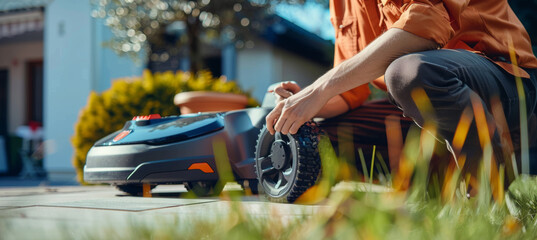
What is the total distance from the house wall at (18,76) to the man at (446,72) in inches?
424

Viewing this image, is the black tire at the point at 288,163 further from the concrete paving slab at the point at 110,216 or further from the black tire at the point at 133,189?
the black tire at the point at 133,189

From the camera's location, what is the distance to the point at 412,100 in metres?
1.68

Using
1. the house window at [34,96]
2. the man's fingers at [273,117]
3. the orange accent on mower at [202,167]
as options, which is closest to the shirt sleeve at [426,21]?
the man's fingers at [273,117]

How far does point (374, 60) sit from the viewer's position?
1737 mm

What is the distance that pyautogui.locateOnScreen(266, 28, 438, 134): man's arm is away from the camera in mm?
1726

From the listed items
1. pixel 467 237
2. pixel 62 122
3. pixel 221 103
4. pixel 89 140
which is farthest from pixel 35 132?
pixel 467 237

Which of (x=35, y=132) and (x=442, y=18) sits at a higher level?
(x=442, y=18)

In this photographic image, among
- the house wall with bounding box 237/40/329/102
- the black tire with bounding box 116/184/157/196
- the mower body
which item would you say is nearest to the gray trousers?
the mower body

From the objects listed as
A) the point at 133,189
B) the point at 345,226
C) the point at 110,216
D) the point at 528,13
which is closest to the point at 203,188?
the point at 133,189

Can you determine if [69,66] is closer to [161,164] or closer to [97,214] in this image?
[161,164]

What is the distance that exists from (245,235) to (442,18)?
1.10m

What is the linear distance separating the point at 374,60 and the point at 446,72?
229 mm

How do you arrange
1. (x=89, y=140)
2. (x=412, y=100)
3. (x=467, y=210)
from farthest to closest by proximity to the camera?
(x=89, y=140), (x=412, y=100), (x=467, y=210)

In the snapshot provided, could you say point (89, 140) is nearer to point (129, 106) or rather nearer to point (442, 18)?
point (129, 106)
